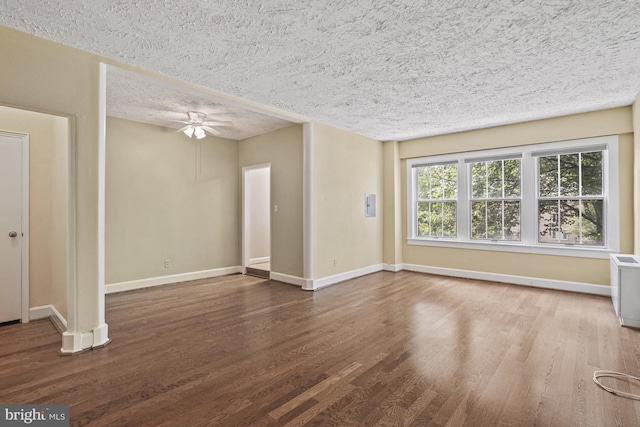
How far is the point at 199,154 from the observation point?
579 cm

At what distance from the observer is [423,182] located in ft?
21.2

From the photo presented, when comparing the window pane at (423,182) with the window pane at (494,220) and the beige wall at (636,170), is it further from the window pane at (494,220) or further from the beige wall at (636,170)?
the beige wall at (636,170)

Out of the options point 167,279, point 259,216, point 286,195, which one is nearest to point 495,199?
point 286,195

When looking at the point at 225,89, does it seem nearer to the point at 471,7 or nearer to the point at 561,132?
the point at 471,7

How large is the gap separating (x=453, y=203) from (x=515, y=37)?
3809mm

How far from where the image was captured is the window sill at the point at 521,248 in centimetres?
457

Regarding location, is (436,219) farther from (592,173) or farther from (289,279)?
(289,279)

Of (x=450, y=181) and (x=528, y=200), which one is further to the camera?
(x=450, y=181)

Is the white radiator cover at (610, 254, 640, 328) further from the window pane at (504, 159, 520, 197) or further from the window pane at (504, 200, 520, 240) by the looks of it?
the window pane at (504, 159, 520, 197)

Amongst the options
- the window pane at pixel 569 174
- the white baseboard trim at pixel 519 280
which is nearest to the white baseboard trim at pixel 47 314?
the white baseboard trim at pixel 519 280

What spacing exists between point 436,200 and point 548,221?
1.86 m

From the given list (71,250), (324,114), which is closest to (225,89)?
(324,114)

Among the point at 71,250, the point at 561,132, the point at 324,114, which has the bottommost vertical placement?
the point at 71,250

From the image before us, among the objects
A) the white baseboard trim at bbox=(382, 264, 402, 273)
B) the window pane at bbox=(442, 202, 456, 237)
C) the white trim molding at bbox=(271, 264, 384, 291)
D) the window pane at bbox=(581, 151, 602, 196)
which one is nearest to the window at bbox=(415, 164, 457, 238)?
the window pane at bbox=(442, 202, 456, 237)
